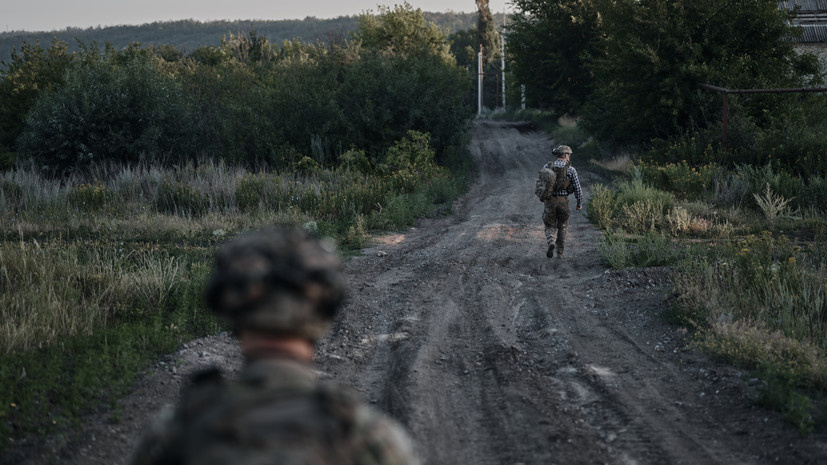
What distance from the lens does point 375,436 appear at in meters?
1.62

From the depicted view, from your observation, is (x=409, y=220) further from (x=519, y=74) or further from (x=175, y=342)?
(x=519, y=74)

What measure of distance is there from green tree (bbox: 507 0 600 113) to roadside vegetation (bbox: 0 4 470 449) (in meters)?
9.10

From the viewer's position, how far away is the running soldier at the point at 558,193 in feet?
36.5

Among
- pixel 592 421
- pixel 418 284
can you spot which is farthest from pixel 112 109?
pixel 592 421

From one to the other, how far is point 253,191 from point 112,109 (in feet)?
30.0

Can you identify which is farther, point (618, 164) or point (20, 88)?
point (20, 88)

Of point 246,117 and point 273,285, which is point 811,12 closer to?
point 246,117

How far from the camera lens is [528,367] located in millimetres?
6285

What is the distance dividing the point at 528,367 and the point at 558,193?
554 cm

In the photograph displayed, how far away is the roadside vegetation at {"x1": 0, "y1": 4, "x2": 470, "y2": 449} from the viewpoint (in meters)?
5.96

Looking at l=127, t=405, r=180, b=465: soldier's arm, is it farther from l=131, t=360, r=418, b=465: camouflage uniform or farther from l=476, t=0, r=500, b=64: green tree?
l=476, t=0, r=500, b=64: green tree

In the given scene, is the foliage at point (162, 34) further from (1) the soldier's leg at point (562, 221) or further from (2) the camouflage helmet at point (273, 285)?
(2) the camouflage helmet at point (273, 285)

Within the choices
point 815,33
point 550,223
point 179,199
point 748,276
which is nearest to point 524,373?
point 748,276

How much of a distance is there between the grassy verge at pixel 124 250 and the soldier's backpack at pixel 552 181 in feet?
12.0
